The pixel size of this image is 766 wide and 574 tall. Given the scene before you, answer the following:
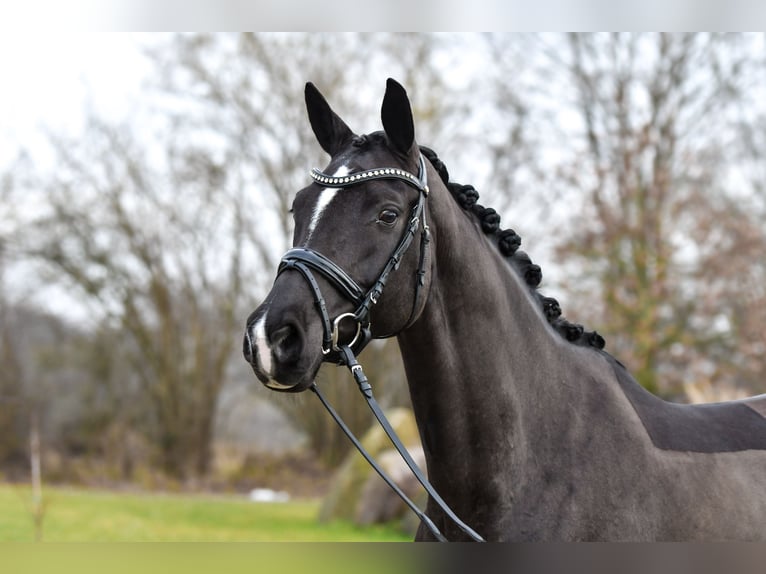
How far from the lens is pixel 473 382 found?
294 cm

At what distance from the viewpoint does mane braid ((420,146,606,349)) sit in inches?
128

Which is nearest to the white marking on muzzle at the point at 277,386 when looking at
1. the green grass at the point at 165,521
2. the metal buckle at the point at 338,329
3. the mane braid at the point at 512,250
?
the metal buckle at the point at 338,329

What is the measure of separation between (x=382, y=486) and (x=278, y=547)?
10547 millimetres

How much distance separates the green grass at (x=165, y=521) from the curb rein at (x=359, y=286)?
24.8 ft

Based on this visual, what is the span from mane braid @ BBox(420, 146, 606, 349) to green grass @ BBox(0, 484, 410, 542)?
292 inches

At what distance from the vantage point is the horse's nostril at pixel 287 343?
98.8 inches

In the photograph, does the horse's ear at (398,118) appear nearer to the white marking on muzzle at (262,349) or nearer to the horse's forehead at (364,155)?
the horse's forehead at (364,155)

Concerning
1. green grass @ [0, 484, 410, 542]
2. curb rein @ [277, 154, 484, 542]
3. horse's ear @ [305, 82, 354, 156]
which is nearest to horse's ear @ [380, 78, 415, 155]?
curb rein @ [277, 154, 484, 542]

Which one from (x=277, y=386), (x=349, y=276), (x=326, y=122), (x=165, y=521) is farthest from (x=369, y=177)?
(x=165, y=521)

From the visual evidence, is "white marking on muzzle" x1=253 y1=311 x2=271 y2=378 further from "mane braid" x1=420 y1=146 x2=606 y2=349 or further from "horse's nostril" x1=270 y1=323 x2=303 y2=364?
"mane braid" x1=420 y1=146 x2=606 y2=349

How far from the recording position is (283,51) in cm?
1889

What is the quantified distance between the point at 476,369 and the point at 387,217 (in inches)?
25.9

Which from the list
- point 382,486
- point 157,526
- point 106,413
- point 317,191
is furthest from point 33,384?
point 317,191

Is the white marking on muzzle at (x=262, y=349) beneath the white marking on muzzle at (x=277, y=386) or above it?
above
